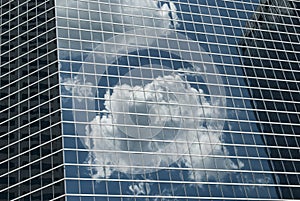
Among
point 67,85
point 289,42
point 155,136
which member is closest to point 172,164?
point 155,136

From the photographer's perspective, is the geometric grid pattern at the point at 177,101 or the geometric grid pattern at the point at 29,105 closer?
the geometric grid pattern at the point at 29,105

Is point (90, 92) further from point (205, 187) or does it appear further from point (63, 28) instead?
point (205, 187)

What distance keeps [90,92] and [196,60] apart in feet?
58.5

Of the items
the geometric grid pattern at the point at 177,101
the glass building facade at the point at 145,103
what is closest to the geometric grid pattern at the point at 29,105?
the glass building facade at the point at 145,103

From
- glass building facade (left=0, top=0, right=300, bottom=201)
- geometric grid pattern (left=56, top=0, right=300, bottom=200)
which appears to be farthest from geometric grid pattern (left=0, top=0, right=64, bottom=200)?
geometric grid pattern (left=56, top=0, right=300, bottom=200)

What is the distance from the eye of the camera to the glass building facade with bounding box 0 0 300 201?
258 ft

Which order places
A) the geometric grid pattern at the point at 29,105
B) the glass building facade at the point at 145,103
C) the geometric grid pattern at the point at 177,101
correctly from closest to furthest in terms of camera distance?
the geometric grid pattern at the point at 29,105
the glass building facade at the point at 145,103
the geometric grid pattern at the point at 177,101

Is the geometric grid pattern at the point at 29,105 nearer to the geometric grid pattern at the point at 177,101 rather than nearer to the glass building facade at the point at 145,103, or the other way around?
the glass building facade at the point at 145,103

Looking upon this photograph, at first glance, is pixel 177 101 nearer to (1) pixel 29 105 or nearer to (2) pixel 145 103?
(2) pixel 145 103

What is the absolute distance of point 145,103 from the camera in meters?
86.6

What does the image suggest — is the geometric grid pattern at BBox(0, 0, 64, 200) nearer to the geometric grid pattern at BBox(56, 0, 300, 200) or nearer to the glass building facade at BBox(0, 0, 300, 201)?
the glass building facade at BBox(0, 0, 300, 201)

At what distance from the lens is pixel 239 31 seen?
339ft

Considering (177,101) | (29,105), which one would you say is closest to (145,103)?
(177,101)

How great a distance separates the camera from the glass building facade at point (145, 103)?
78.5 metres
